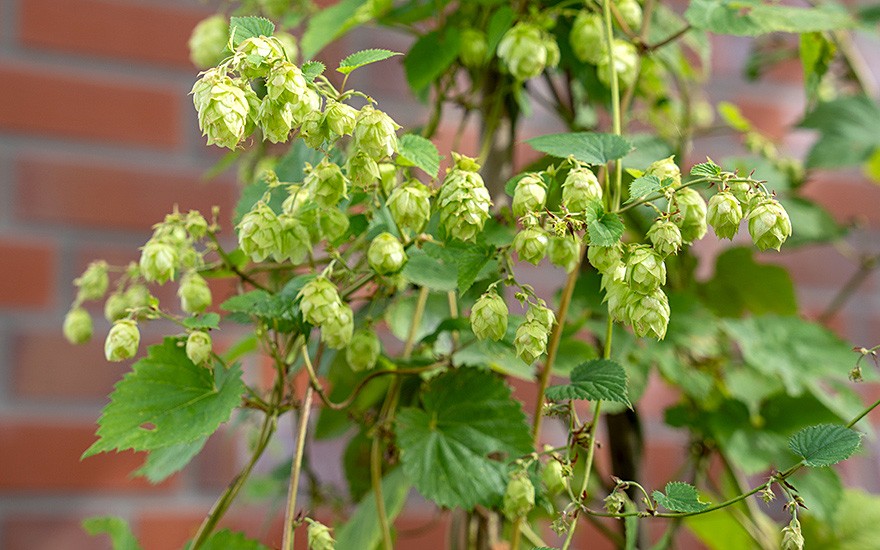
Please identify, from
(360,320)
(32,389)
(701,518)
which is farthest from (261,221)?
(32,389)

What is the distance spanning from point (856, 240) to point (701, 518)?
2.07 ft

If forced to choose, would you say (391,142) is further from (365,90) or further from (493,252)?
(365,90)

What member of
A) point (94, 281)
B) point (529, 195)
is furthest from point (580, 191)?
point (94, 281)

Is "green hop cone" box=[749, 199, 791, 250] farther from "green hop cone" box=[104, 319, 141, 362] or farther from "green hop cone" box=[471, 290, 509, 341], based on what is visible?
"green hop cone" box=[104, 319, 141, 362]

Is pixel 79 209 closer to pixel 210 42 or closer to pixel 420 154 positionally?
pixel 210 42

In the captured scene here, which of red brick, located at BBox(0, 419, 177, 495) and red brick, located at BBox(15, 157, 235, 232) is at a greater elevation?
red brick, located at BBox(15, 157, 235, 232)

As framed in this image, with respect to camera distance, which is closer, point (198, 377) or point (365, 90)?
point (198, 377)

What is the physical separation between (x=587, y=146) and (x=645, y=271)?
3.8 inches

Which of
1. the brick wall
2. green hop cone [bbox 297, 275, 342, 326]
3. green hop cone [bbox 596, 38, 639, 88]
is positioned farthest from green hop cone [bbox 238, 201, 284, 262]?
the brick wall

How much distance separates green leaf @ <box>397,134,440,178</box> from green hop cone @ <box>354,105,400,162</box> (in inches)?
1.6

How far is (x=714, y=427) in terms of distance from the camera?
68 centimetres

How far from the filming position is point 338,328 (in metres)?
0.41

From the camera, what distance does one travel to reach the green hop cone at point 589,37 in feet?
1.77

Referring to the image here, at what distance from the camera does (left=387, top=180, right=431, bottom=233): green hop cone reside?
1.30 ft
